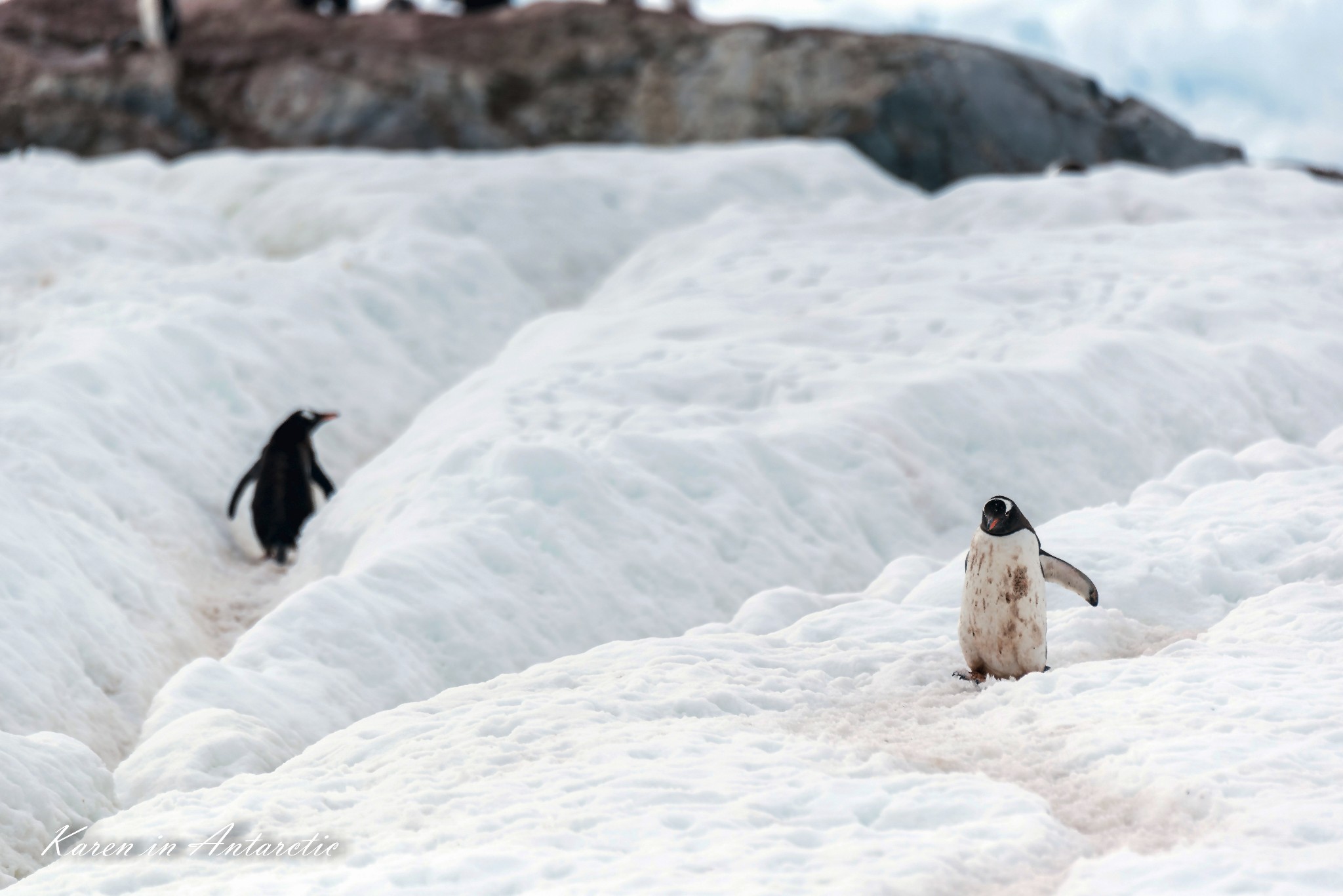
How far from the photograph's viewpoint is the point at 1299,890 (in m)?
3.58

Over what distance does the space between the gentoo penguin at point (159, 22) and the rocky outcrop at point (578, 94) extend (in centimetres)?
35

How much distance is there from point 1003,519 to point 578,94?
22689 mm

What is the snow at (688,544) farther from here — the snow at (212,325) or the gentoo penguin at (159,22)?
the gentoo penguin at (159,22)

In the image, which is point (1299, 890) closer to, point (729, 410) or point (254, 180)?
point (729, 410)

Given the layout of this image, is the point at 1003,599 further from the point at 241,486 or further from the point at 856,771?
the point at 241,486

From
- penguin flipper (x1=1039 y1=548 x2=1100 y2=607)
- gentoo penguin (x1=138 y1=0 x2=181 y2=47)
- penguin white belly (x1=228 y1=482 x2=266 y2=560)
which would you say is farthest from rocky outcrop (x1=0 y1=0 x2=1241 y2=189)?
penguin flipper (x1=1039 y1=548 x2=1100 y2=607)

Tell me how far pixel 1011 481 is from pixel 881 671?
3993 mm

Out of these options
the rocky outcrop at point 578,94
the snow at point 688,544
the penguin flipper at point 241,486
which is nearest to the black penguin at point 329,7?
the rocky outcrop at point 578,94

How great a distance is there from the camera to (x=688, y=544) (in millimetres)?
8273

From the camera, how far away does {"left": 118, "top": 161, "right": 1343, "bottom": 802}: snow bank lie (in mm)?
6965

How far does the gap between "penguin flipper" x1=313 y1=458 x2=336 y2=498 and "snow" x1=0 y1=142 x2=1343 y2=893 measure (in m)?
0.47

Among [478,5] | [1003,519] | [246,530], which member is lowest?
[246,530]

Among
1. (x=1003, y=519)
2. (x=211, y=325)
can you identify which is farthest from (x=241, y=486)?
(x=1003, y=519)

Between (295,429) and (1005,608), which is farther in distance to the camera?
(295,429)
